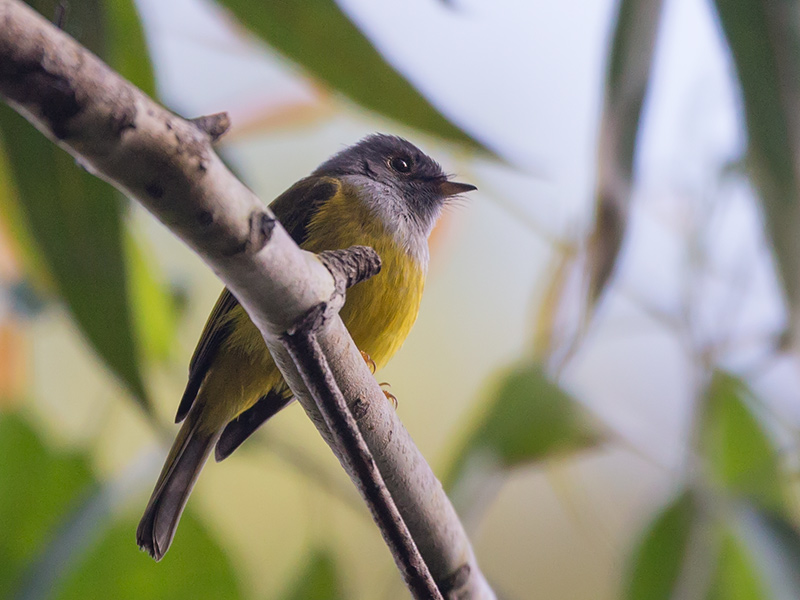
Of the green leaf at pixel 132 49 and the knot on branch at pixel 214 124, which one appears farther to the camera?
the green leaf at pixel 132 49

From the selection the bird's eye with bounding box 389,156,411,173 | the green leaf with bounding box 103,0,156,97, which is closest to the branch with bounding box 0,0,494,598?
the green leaf with bounding box 103,0,156,97

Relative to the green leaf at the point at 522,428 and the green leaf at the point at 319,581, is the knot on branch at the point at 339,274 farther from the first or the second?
the green leaf at the point at 319,581

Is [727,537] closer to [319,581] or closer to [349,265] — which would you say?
[319,581]

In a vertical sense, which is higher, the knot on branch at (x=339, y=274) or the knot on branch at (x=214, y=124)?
the knot on branch at (x=214, y=124)

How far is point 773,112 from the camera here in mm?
1073

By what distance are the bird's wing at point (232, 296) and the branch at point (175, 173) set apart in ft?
1.46

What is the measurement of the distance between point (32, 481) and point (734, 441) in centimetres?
154

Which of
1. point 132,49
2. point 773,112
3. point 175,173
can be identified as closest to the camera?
point 175,173

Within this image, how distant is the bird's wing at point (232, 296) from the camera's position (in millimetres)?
1014

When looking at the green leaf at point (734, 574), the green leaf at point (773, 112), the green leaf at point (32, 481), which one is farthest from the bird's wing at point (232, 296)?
the green leaf at point (734, 574)

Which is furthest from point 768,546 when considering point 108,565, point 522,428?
point 108,565

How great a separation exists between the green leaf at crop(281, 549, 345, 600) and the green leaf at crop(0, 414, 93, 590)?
513mm

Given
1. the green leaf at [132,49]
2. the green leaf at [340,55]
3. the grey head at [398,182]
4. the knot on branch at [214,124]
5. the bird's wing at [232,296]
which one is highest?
the knot on branch at [214,124]

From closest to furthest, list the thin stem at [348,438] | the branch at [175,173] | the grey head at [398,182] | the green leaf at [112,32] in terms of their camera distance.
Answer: the branch at [175,173] < the thin stem at [348,438] < the green leaf at [112,32] < the grey head at [398,182]
